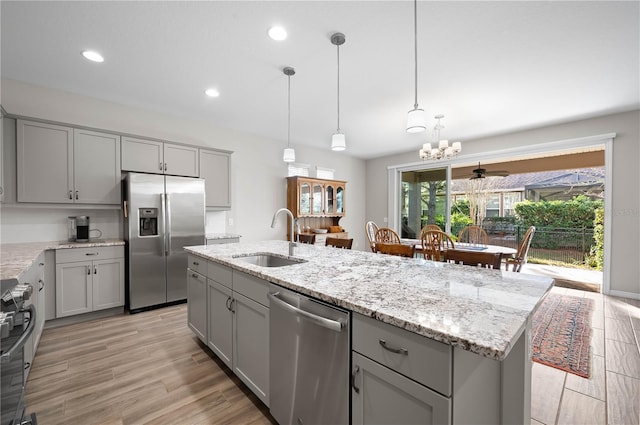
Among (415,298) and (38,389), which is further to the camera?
(38,389)

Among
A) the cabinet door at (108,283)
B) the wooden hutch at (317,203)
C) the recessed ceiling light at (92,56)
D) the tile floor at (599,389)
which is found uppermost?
the recessed ceiling light at (92,56)

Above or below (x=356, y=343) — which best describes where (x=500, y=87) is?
above

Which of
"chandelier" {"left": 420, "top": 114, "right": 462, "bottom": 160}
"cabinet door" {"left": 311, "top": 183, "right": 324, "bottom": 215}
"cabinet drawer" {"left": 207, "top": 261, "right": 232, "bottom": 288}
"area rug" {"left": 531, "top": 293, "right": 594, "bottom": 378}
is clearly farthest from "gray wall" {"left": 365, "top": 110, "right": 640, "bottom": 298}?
"cabinet drawer" {"left": 207, "top": 261, "right": 232, "bottom": 288}

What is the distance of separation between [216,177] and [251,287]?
293cm

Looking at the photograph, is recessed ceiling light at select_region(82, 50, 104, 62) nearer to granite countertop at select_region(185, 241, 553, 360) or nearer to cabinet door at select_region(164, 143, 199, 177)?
cabinet door at select_region(164, 143, 199, 177)

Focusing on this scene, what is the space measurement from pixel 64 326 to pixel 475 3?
475cm

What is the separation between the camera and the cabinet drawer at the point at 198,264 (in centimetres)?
224

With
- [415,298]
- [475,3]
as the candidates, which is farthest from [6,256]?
[475,3]

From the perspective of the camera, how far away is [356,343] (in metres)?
1.05

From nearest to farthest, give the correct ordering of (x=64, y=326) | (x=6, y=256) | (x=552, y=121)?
(x=6, y=256), (x=64, y=326), (x=552, y=121)

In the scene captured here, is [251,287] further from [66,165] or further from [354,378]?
[66,165]

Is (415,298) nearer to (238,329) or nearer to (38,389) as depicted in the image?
(238,329)

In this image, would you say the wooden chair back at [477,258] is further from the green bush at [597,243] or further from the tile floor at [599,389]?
the green bush at [597,243]

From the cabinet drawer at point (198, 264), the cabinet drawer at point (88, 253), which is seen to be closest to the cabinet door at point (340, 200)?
the cabinet drawer at point (198, 264)
